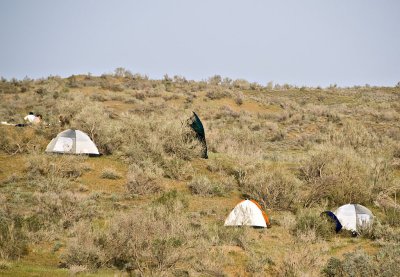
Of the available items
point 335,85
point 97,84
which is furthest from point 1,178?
point 335,85

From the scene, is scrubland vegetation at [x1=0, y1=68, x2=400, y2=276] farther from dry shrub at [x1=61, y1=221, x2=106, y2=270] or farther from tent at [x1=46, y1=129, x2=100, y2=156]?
tent at [x1=46, y1=129, x2=100, y2=156]

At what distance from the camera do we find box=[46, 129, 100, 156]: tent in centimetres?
2050

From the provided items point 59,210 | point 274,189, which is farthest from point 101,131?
point 274,189

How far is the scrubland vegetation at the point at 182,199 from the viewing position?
10.2 m

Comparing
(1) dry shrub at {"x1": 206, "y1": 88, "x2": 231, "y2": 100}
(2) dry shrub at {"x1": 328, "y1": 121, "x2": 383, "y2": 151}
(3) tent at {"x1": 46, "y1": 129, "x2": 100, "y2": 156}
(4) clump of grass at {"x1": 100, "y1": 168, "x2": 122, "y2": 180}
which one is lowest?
(4) clump of grass at {"x1": 100, "y1": 168, "x2": 122, "y2": 180}

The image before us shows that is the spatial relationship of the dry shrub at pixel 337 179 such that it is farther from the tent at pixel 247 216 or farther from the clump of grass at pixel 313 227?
the tent at pixel 247 216

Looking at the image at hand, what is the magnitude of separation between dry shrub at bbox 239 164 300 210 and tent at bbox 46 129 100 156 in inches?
311

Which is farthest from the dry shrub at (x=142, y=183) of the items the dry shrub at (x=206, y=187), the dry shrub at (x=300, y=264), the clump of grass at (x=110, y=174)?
the dry shrub at (x=300, y=264)

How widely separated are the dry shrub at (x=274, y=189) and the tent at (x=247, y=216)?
2.59 metres

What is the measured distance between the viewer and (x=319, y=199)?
18.0m

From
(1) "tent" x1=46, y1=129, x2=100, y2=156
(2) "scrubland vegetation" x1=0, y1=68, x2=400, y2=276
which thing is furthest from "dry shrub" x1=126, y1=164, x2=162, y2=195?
(1) "tent" x1=46, y1=129, x2=100, y2=156

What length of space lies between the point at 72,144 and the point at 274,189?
9699 millimetres

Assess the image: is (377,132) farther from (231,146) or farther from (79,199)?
(79,199)

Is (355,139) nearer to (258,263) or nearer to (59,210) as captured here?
(258,263)
